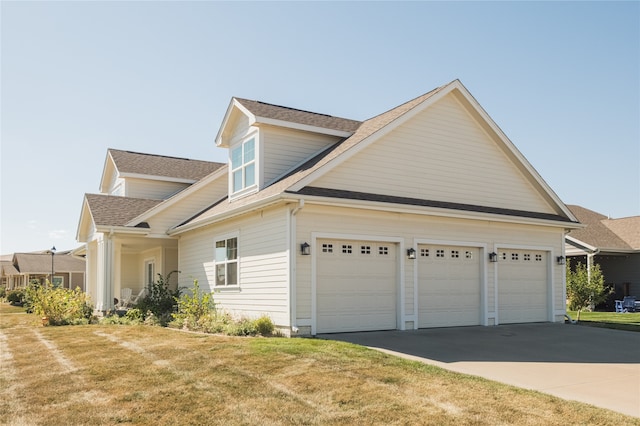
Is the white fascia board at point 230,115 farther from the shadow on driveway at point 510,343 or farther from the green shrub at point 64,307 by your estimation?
the green shrub at point 64,307

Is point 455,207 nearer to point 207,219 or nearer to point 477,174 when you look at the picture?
point 477,174

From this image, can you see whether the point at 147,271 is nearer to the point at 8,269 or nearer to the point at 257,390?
the point at 257,390

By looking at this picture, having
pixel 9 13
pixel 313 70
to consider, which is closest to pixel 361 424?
pixel 313 70

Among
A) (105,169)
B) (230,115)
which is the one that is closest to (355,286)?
(230,115)

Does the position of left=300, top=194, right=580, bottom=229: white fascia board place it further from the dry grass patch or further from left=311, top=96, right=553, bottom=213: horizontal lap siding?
the dry grass patch

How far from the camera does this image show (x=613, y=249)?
28.2 metres

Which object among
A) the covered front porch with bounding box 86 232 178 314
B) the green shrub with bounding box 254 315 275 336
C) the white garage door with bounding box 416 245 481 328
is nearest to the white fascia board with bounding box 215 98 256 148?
the covered front porch with bounding box 86 232 178 314

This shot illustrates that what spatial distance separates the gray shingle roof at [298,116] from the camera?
16897 millimetres

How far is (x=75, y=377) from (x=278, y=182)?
799 cm

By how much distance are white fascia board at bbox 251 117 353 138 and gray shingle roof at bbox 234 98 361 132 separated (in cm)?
12

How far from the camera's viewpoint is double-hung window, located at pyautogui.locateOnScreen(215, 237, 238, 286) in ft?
54.6

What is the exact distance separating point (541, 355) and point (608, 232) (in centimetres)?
2236

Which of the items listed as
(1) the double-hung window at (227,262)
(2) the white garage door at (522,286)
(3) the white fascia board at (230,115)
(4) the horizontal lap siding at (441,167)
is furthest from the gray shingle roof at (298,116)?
(2) the white garage door at (522,286)

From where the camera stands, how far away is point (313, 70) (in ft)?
50.9
